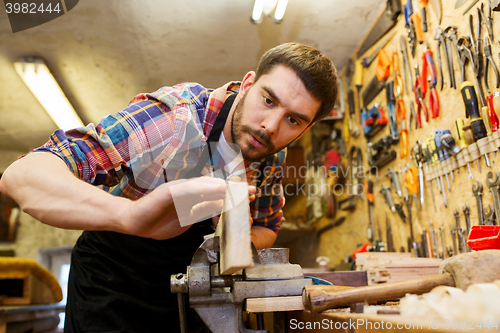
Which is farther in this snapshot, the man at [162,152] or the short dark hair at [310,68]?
the short dark hair at [310,68]

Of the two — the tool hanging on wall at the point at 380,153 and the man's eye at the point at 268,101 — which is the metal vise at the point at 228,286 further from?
the tool hanging on wall at the point at 380,153

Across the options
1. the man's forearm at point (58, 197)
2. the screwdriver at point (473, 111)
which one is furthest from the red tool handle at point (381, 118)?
the man's forearm at point (58, 197)

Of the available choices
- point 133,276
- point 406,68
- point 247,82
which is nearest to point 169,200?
point 133,276

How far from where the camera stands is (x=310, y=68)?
126 centimetres

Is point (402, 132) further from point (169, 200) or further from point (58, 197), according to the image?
point (58, 197)

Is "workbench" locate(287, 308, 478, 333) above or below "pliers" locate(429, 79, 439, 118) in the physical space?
below

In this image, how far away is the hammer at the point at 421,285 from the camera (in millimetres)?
625

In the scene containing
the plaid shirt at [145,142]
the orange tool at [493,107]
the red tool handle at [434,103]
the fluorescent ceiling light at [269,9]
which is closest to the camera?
the plaid shirt at [145,142]

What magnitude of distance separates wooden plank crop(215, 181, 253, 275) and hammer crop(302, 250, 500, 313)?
0.17 metres

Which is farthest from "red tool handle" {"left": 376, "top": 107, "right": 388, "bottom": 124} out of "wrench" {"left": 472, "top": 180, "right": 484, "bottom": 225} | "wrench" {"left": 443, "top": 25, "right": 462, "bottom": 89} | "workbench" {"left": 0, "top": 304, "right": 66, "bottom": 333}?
"workbench" {"left": 0, "top": 304, "right": 66, "bottom": 333}

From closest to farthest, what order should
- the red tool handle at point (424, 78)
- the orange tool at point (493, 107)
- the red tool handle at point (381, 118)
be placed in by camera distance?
the orange tool at point (493, 107) → the red tool handle at point (424, 78) → the red tool handle at point (381, 118)

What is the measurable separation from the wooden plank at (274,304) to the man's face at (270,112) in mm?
610

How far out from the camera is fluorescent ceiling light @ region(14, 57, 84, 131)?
10.3 feet

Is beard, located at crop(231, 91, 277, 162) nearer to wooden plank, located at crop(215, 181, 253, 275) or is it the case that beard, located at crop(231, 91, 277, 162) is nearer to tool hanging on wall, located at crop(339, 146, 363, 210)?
wooden plank, located at crop(215, 181, 253, 275)
